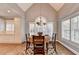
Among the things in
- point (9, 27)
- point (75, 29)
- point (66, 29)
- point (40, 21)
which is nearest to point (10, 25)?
point (9, 27)

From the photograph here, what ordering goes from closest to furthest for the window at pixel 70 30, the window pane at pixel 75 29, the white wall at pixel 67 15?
1. the window pane at pixel 75 29
2. the window at pixel 70 30
3. the white wall at pixel 67 15

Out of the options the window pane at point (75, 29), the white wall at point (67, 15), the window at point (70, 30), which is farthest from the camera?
the white wall at point (67, 15)

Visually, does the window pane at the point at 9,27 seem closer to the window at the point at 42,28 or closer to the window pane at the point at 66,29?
the window at the point at 42,28

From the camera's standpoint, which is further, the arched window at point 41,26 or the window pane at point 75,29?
the arched window at point 41,26

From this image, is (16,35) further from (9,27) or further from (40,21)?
(40,21)

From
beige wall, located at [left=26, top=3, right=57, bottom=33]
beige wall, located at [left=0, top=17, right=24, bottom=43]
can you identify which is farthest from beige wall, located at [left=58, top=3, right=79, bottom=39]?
beige wall, located at [left=0, top=17, right=24, bottom=43]

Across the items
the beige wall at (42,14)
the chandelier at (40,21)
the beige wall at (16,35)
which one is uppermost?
the beige wall at (42,14)

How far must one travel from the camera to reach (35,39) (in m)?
3.14

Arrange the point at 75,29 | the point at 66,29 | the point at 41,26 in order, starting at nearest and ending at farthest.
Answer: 1. the point at 75,29
2. the point at 66,29
3. the point at 41,26

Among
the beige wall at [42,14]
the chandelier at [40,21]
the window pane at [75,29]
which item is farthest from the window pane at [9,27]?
the window pane at [75,29]

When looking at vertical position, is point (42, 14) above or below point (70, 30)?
above

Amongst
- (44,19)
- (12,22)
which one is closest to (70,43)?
(44,19)

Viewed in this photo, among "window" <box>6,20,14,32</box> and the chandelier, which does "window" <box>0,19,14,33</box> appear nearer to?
"window" <box>6,20,14,32</box>
